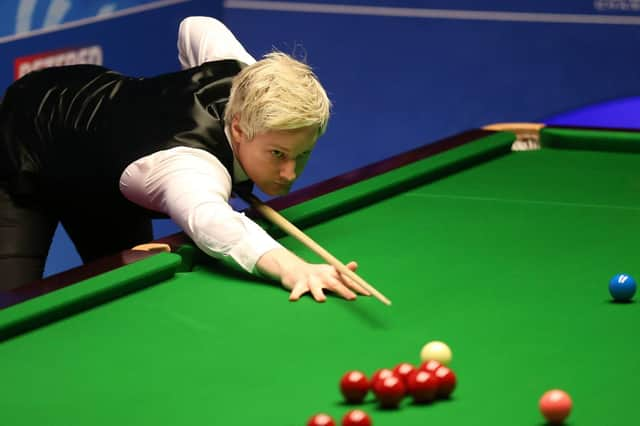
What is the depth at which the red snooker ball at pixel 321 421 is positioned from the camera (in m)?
1.55

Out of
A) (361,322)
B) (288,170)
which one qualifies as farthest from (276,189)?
(361,322)

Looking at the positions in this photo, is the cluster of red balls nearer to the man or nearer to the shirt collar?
the man

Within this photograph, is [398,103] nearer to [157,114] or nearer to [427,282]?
[157,114]

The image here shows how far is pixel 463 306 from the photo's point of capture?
221 centimetres

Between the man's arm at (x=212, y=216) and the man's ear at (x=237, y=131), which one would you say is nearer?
the man's arm at (x=212, y=216)

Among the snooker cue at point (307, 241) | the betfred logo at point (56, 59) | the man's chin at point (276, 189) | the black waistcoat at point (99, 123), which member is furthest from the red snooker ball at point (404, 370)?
the betfred logo at point (56, 59)

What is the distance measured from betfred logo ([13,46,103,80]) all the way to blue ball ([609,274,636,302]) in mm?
2769

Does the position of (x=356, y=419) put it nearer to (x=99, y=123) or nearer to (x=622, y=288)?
(x=622, y=288)

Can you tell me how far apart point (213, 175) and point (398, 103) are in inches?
119

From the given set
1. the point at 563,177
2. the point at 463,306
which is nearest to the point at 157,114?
the point at 463,306

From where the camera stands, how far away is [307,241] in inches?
98.4

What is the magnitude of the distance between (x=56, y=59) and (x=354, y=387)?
126 inches

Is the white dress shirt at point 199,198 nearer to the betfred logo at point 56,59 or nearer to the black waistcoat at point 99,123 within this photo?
the black waistcoat at point 99,123

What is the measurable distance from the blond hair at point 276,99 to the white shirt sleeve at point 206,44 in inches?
18.1
